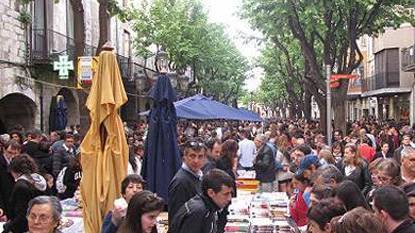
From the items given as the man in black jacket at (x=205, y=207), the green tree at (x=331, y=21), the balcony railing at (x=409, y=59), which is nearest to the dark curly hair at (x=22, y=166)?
the man in black jacket at (x=205, y=207)

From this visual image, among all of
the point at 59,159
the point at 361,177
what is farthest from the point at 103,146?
the point at 59,159

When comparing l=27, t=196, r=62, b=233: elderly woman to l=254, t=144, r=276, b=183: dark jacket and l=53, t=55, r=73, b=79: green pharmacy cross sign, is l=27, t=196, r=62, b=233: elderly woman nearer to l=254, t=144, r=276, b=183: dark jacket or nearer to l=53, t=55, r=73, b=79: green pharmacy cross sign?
l=254, t=144, r=276, b=183: dark jacket

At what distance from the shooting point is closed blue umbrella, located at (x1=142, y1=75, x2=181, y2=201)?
29.6 ft

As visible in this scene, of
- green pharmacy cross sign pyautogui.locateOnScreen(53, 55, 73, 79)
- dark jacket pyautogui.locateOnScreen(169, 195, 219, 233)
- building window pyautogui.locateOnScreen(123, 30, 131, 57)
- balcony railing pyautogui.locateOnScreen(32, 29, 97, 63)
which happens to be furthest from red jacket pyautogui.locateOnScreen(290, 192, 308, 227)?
building window pyautogui.locateOnScreen(123, 30, 131, 57)

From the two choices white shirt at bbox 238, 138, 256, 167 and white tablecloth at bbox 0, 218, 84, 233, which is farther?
white shirt at bbox 238, 138, 256, 167

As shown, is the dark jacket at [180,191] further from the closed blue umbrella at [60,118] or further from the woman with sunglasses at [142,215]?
the closed blue umbrella at [60,118]

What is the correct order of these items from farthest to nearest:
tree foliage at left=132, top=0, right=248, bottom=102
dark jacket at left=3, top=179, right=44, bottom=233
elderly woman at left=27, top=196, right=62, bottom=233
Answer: tree foliage at left=132, top=0, right=248, bottom=102 < dark jacket at left=3, top=179, right=44, bottom=233 < elderly woman at left=27, top=196, right=62, bottom=233

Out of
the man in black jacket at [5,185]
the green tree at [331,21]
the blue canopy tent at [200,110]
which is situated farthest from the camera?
the green tree at [331,21]

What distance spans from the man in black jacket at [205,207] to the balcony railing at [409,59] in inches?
1232

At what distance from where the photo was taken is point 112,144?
22.8 feet

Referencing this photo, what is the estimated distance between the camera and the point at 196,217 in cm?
466

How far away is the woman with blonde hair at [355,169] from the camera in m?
8.23

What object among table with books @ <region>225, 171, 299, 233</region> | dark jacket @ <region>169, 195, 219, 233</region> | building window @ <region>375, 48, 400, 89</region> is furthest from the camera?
building window @ <region>375, 48, 400, 89</region>

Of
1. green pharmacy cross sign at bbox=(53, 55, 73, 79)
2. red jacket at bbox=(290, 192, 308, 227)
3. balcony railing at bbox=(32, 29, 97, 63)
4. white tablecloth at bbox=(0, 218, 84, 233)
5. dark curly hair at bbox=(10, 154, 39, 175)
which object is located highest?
balcony railing at bbox=(32, 29, 97, 63)
